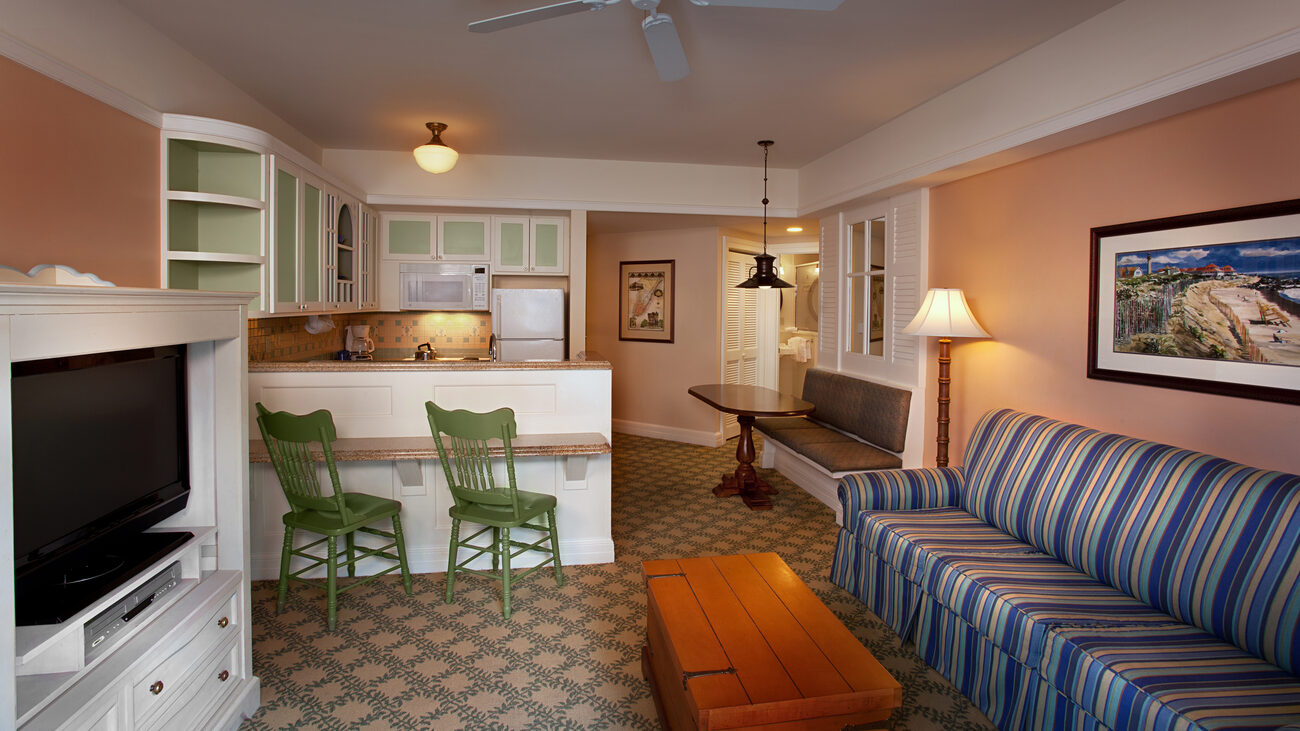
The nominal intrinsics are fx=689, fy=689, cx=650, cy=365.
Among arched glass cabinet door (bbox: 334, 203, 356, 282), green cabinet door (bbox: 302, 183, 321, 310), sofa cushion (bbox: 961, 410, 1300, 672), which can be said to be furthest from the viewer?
arched glass cabinet door (bbox: 334, 203, 356, 282)

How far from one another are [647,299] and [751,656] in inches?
217

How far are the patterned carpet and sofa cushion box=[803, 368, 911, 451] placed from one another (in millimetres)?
845

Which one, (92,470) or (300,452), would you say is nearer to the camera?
(92,470)

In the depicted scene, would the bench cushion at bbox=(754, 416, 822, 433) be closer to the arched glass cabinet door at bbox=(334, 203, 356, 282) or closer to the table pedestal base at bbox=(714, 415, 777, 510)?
the table pedestal base at bbox=(714, 415, 777, 510)

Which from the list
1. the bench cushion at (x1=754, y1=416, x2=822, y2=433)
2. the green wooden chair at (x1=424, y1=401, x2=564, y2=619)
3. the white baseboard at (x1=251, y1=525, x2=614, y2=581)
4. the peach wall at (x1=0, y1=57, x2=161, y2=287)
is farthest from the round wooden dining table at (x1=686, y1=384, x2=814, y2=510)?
the peach wall at (x1=0, y1=57, x2=161, y2=287)

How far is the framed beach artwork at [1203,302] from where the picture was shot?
230cm

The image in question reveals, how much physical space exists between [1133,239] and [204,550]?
3.68 m

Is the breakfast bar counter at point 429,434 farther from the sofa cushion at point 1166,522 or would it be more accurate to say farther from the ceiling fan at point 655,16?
the sofa cushion at point 1166,522

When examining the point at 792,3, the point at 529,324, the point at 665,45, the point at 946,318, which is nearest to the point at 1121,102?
the point at 946,318

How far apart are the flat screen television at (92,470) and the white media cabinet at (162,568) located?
6cm

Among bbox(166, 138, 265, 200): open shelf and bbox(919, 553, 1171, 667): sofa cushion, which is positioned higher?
bbox(166, 138, 265, 200): open shelf

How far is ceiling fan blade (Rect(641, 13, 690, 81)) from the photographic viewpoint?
2.26m

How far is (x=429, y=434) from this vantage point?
356 centimetres

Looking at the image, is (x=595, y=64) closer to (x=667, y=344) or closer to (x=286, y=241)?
(x=286, y=241)
